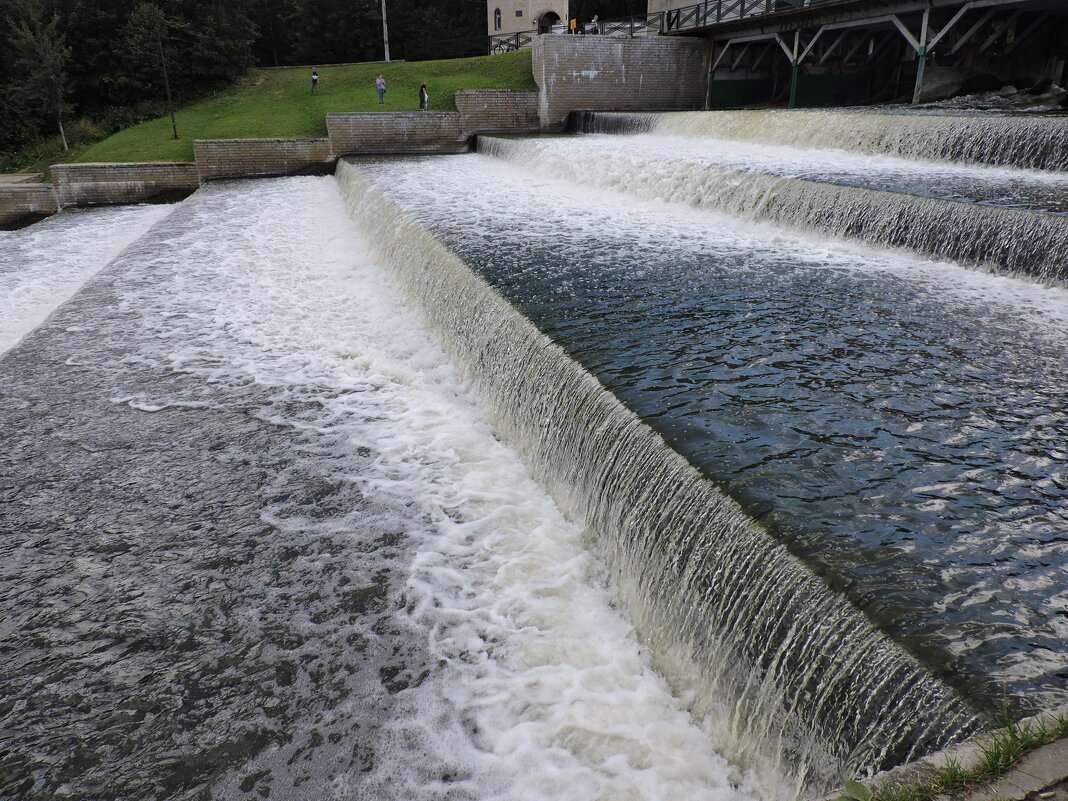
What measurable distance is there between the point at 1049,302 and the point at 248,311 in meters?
7.89

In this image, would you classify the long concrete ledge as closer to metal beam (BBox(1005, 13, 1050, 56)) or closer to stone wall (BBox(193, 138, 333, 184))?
stone wall (BBox(193, 138, 333, 184))

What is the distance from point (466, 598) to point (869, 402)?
261 cm

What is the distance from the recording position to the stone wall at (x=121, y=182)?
18.4 metres

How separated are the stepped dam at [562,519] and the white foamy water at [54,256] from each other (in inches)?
80.1

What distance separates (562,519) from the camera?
188 inches

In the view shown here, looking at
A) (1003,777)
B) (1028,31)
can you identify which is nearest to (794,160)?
(1028,31)

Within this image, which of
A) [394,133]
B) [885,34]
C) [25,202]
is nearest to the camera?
[25,202]

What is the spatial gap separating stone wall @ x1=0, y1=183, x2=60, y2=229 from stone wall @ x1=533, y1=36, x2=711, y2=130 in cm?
1297

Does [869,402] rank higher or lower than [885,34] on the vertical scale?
lower

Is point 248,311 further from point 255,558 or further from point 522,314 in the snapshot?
point 255,558

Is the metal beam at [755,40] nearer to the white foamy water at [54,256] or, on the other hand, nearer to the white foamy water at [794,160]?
the white foamy water at [794,160]

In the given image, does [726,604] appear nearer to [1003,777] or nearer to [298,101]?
[1003,777]

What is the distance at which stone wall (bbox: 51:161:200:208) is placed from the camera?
18391mm

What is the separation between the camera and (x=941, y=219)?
746 cm
